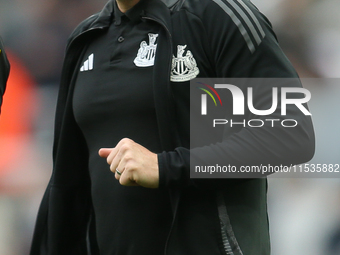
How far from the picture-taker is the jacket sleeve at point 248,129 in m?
1.09

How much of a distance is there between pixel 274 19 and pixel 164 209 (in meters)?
2.43

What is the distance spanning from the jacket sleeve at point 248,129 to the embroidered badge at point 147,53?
0.16 meters

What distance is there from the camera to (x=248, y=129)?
1.12 metres

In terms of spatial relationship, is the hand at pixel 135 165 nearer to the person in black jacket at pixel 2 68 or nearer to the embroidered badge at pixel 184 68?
the embroidered badge at pixel 184 68

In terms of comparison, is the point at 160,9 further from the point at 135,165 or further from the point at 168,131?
the point at 135,165

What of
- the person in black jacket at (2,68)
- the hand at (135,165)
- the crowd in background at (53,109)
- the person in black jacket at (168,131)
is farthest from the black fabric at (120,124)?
the crowd in background at (53,109)

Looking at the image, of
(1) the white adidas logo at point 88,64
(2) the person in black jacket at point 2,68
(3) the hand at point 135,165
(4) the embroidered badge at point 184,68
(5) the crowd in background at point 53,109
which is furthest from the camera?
(5) the crowd in background at point 53,109

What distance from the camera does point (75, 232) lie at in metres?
1.49

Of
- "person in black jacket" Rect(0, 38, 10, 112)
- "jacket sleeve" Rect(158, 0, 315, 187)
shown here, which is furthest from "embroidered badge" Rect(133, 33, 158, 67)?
"person in black jacket" Rect(0, 38, 10, 112)

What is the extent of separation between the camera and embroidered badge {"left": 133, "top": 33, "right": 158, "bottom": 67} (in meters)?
1.25

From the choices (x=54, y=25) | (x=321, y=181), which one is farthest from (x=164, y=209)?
(x=54, y=25)

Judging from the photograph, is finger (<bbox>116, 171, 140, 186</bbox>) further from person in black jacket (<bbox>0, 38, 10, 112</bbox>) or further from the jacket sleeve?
person in black jacket (<bbox>0, 38, 10, 112</bbox>)

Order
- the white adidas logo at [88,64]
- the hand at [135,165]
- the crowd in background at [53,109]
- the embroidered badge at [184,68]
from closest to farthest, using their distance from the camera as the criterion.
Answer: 1. the hand at [135,165]
2. the embroidered badge at [184,68]
3. the white adidas logo at [88,64]
4. the crowd in background at [53,109]

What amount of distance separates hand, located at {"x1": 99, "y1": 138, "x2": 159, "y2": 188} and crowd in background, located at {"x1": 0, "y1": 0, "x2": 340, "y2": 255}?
1940 mm
